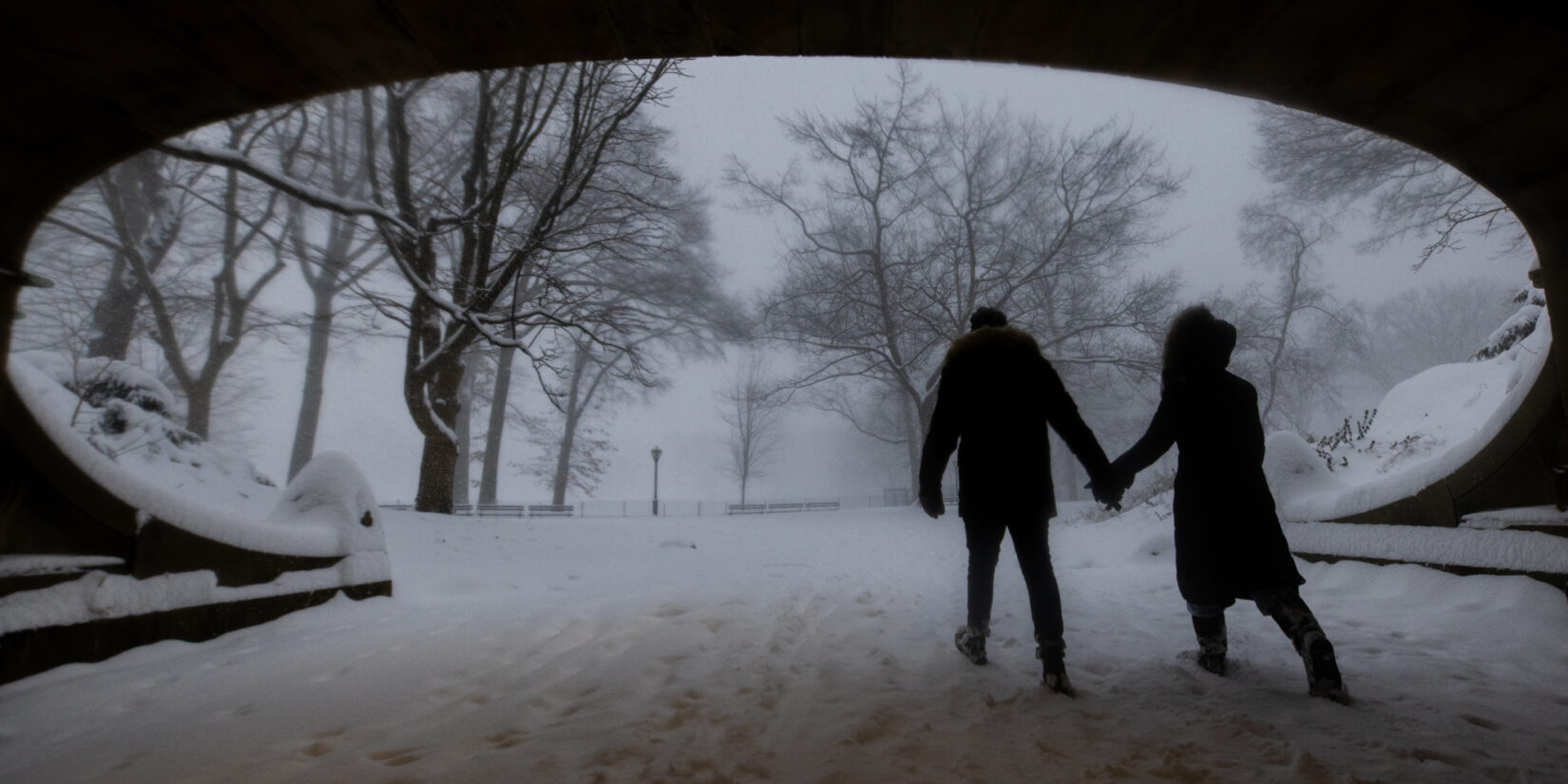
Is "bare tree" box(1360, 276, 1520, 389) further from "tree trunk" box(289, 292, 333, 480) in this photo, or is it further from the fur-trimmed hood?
"tree trunk" box(289, 292, 333, 480)

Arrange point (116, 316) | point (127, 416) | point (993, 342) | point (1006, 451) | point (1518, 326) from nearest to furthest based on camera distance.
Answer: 1. point (1006, 451)
2. point (993, 342)
3. point (127, 416)
4. point (1518, 326)
5. point (116, 316)

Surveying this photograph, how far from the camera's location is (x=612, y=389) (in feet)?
62.2

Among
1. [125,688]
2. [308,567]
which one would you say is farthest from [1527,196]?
[308,567]

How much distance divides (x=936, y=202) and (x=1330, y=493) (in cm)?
1226

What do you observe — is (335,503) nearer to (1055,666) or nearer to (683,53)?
(683,53)

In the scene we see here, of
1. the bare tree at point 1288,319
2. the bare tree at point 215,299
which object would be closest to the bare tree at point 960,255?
the bare tree at point 1288,319

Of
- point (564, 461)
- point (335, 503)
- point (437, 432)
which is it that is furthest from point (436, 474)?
point (564, 461)

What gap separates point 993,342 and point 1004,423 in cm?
38

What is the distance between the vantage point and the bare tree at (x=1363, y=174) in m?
11.0

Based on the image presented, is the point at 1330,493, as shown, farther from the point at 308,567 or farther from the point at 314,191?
the point at 314,191

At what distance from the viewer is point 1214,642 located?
111 inches

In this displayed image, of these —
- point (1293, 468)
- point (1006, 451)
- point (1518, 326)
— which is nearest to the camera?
point (1006, 451)

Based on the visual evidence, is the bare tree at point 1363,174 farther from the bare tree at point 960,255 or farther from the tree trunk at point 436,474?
the tree trunk at point 436,474

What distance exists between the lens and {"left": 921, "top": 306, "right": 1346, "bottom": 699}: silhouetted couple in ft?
8.54
